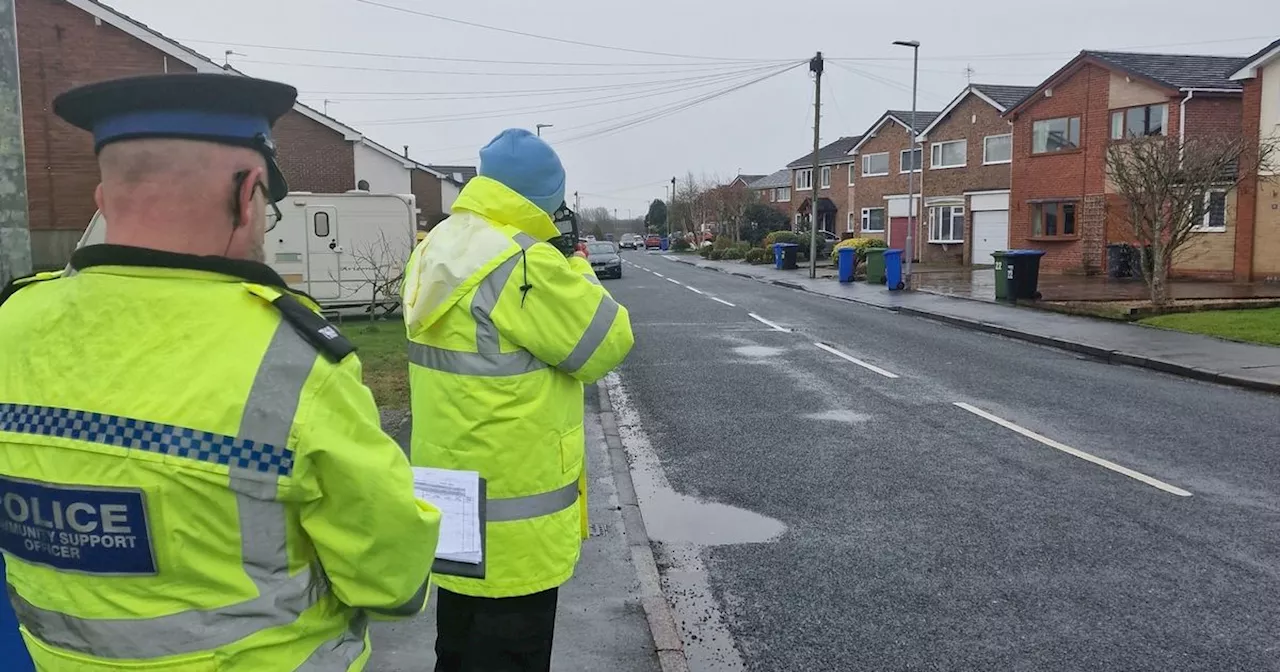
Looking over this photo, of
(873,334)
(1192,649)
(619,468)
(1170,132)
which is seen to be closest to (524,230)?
Result: (1192,649)

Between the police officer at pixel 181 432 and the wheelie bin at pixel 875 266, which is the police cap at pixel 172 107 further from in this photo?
the wheelie bin at pixel 875 266

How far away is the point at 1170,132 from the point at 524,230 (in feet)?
105

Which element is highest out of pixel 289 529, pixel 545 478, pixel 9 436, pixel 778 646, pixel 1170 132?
pixel 1170 132

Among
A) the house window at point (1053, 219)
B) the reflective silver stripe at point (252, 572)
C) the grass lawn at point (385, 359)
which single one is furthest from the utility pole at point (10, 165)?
the house window at point (1053, 219)

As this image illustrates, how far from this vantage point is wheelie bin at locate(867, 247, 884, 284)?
3077 centimetres

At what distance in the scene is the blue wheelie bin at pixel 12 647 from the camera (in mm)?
2492

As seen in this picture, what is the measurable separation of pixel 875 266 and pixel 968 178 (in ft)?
53.1

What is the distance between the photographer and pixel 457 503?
2670 millimetres

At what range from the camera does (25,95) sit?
23109mm

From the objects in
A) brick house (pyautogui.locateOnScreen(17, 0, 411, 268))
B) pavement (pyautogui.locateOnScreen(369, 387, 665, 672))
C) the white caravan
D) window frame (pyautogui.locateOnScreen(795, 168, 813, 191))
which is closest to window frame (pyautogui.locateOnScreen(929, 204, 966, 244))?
window frame (pyautogui.locateOnScreen(795, 168, 813, 191))

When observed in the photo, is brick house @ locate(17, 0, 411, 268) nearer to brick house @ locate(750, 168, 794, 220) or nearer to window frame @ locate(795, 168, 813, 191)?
window frame @ locate(795, 168, 813, 191)

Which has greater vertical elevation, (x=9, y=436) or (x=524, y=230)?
(x=524, y=230)

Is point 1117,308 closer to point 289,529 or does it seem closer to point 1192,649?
point 1192,649

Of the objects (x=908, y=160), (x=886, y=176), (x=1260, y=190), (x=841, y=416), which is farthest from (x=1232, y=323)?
(x=886, y=176)
